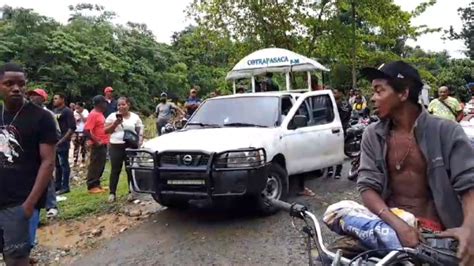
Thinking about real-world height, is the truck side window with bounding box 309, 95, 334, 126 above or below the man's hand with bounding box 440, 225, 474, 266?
above

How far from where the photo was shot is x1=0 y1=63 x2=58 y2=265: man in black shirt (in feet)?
12.8

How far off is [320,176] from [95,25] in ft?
77.1

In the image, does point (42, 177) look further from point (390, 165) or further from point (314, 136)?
point (314, 136)

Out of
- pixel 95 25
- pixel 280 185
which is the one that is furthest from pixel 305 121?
pixel 95 25

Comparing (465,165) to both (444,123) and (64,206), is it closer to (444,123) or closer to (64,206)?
(444,123)

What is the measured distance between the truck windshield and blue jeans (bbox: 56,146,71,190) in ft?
8.87

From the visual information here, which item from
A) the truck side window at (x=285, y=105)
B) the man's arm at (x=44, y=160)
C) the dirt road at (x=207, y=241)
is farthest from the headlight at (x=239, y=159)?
the man's arm at (x=44, y=160)

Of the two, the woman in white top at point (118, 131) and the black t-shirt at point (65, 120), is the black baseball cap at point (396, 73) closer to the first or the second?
the woman in white top at point (118, 131)

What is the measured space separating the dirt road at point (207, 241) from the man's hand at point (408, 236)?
326 cm

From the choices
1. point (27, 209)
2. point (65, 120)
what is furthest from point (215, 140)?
point (65, 120)

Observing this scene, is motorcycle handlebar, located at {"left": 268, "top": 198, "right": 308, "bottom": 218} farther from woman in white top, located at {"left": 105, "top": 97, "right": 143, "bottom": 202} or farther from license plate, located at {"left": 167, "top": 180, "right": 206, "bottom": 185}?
woman in white top, located at {"left": 105, "top": 97, "right": 143, "bottom": 202}

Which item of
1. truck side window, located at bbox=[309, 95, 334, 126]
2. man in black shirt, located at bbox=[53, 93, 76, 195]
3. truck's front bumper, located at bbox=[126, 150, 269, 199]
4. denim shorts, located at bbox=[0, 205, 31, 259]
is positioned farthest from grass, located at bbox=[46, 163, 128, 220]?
denim shorts, located at bbox=[0, 205, 31, 259]

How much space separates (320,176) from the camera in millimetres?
9938

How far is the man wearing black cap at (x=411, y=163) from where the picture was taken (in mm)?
2539
